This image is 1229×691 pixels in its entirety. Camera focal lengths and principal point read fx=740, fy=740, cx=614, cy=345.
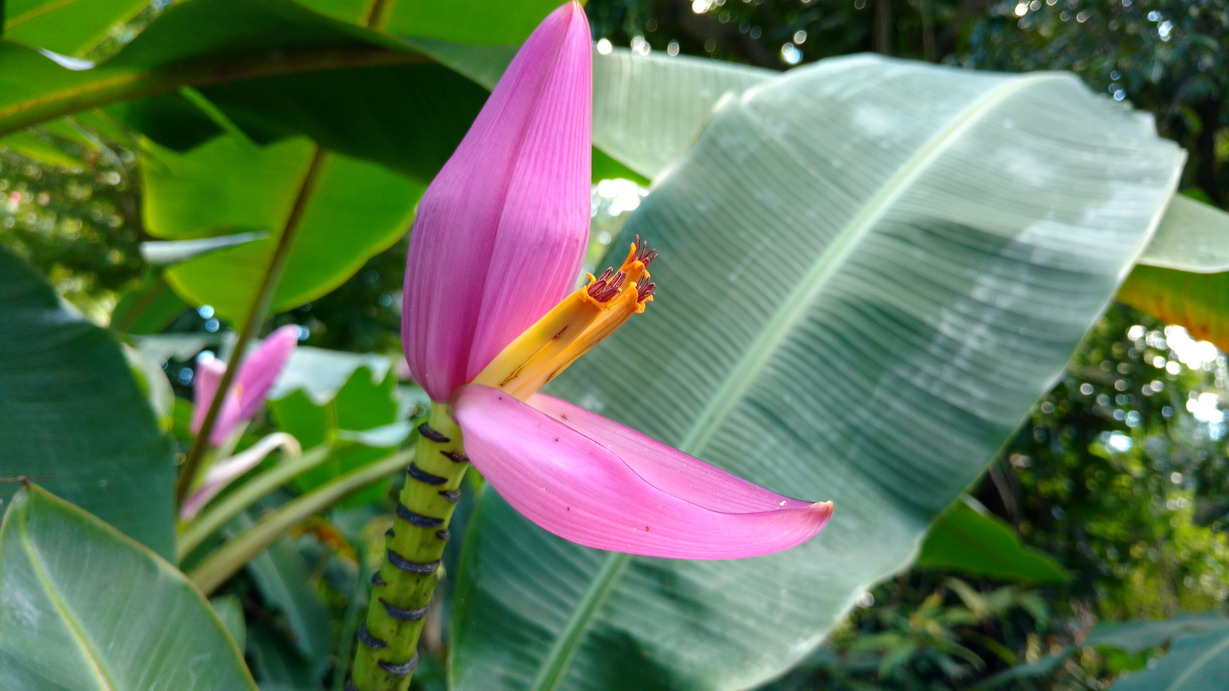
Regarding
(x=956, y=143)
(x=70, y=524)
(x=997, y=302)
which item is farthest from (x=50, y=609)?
(x=956, y=143)

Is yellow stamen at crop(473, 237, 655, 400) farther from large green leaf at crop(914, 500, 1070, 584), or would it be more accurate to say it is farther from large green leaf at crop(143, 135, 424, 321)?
large green leaf at crop(914, 500, 1070, 584)

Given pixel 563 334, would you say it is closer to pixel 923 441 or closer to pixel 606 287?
pixel 606 287

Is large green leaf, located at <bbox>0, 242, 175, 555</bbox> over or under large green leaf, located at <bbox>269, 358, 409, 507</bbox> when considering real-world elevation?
over

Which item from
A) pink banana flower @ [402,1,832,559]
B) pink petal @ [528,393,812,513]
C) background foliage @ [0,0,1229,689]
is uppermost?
pink banana flower @ [402,1,832,559]

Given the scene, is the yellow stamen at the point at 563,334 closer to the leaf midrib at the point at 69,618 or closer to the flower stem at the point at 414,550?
the flower stem at the point at 414,550

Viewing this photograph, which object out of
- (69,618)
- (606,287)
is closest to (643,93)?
(606,287)

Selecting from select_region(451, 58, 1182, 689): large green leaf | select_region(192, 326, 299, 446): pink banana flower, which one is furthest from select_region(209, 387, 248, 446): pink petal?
select_region(451, 58, 1182, 689): large green leaf

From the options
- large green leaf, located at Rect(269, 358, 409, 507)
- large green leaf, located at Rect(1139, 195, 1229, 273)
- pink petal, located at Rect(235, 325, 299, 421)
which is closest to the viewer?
large green leaf, located at Rect(1139, 195, 1229, 273)
